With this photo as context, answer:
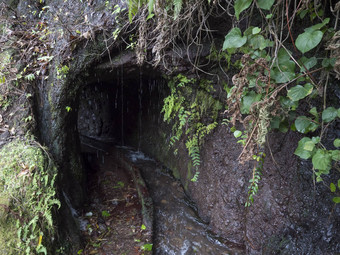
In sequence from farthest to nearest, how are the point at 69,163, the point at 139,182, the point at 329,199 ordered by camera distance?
the point at 139,182 → the point at 69,163 → the point at 329,199

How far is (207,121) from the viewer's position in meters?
4.86

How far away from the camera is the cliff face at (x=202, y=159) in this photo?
3047mm

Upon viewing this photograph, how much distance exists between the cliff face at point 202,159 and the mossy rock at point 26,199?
525mm

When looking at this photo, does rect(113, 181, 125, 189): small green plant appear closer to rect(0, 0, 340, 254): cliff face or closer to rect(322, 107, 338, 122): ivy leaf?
rect(0, 0, 340, 254): cliff face

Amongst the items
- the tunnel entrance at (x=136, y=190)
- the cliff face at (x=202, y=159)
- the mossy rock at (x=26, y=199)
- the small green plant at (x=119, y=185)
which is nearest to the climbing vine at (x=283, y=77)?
the cliff face at (x=202, y=159)

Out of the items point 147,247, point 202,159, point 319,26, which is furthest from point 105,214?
point 319,26

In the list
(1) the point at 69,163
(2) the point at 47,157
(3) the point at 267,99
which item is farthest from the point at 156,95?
(3) the point at 267,99

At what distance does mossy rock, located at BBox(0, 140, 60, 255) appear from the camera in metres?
3.00

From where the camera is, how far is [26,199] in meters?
3.27

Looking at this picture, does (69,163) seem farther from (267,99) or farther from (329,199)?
(329,199)

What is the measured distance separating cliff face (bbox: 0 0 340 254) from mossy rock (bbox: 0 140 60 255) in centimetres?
52

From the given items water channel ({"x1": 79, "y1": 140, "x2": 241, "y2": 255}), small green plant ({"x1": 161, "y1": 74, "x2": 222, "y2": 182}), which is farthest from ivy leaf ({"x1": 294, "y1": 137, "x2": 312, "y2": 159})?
water channel ({"x1": 79, "y1": 140, "x2": 241, "y2": 255})

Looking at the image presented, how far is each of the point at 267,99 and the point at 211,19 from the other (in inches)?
80.3

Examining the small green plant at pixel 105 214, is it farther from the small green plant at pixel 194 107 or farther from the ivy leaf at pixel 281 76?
the ivy leaf at pixel 281 76
